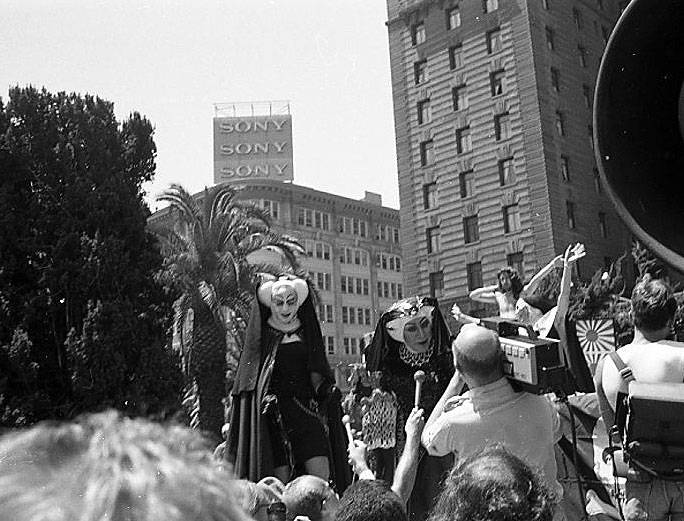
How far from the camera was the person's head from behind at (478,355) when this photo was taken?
368 cm

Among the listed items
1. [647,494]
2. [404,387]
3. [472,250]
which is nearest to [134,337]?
[404,387]

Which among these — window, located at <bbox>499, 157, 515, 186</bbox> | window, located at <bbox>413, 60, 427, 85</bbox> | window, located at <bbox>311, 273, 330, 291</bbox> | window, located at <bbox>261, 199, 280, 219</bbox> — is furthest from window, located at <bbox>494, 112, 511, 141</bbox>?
window, located at <bbox>311, 273, 330, 291</bbox>

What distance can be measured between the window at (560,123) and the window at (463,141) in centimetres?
425

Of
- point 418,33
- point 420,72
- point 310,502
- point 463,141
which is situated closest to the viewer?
point 310,502

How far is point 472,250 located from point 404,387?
36884 millimetres

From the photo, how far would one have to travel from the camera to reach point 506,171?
4109cm

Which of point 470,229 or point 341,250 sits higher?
point 341,250

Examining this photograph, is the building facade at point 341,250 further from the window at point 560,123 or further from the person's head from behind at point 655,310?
the person's head from behind at point 655,310

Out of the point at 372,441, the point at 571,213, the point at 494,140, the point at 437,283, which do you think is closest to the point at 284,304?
the point at 372,441

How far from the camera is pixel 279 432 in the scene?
20.8 ft

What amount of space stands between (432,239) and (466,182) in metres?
3.57

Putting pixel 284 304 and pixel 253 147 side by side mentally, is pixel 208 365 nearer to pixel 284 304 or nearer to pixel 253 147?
pixel 284 304

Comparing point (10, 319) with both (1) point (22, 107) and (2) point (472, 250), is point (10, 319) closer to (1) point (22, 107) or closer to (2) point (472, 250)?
(1) point (22, 107)

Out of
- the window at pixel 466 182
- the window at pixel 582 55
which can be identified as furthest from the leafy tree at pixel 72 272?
the window at pixel 582 55
